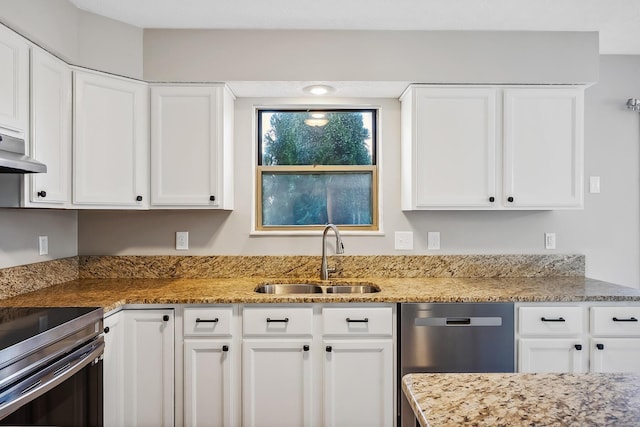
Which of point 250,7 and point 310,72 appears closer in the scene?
point 250,7

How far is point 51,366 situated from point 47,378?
0.04 metres

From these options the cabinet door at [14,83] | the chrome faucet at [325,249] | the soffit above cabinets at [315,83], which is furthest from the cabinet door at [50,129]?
the chrome faucet at [325,249]

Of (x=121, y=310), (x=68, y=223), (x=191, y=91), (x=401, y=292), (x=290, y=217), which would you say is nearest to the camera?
(x=121, y=310)

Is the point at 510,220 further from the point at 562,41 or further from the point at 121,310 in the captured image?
the point at 121,310

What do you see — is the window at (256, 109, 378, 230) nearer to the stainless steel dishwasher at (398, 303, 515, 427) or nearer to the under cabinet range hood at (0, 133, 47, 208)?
the stainless steel dishwasher at (398, 303, 515, 427)

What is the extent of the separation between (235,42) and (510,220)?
2163 mm

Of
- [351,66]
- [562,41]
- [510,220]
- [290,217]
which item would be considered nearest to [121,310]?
[290,217]

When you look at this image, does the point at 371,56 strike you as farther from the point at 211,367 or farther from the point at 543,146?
the point at 211,367

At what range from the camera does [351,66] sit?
2.38 m

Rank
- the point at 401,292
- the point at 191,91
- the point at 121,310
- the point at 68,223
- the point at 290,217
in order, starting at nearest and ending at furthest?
the point at 121,310
the point at 401,292
the point at 191,91
the point at 68,223
the point at 290,217

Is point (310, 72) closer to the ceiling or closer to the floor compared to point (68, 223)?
closer to the ceiling

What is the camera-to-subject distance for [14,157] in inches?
65.3

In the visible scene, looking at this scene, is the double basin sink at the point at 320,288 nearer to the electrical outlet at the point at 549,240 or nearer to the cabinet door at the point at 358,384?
the cabinet door at the point at 358,384

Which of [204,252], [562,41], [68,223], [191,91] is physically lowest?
[204,252]
